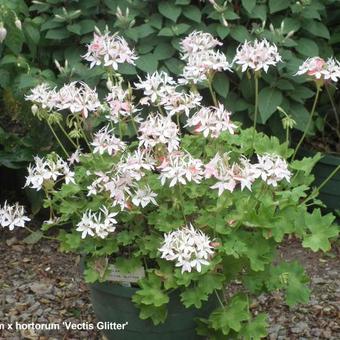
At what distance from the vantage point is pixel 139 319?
2637 mm

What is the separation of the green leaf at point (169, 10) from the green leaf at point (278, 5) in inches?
17.9

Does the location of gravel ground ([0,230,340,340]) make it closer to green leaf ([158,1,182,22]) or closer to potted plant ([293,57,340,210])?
potted plant ([293,57,340,210])

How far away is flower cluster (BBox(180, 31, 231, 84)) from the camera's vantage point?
2.50m

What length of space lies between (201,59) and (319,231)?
2.27 ft

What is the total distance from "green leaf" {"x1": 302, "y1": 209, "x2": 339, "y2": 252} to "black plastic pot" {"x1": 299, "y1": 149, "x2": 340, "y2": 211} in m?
1.44

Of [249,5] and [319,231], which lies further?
[249,5]

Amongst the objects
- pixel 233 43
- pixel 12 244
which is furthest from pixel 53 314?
pixel 233 43

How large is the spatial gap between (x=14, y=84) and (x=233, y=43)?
42.1 inches

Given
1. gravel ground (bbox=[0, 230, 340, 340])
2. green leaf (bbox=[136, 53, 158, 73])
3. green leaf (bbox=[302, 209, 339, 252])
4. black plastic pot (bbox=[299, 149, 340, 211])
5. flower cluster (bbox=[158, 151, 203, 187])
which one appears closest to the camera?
flower cluster (bbox=[158, 151, 203, 187])

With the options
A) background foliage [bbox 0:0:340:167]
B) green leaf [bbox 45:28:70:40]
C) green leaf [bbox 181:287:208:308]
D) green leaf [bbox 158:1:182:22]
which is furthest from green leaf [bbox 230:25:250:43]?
green leaf [bbox 181:287:208:308]

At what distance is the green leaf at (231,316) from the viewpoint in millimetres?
2459

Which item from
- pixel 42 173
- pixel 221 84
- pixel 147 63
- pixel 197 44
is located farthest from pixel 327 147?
pixel 42 173

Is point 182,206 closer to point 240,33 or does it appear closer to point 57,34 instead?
point 240,33

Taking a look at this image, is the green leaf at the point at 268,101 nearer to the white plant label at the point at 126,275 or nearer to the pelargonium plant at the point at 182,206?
the pelargonium plant at the point at 182,206
